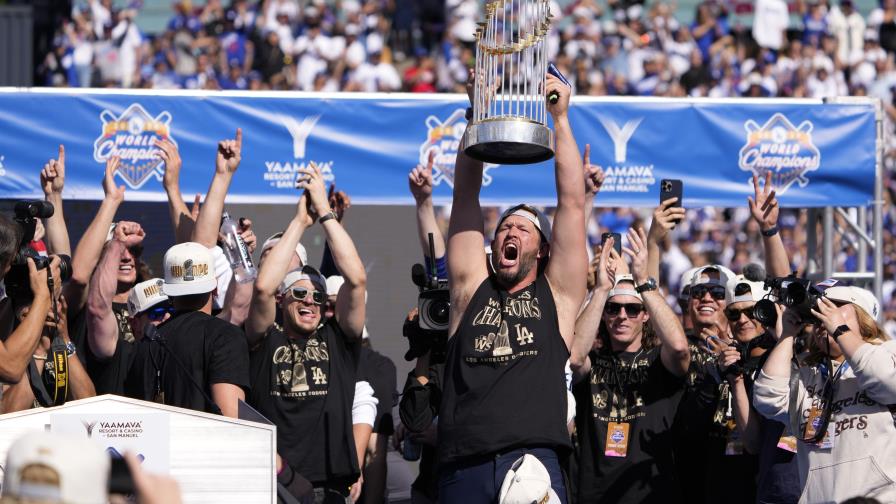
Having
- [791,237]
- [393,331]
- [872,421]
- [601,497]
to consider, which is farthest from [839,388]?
[791,237]

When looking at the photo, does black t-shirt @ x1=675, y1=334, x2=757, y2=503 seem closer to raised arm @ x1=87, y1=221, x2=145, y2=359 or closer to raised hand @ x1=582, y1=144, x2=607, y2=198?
raised hand @ x1=582, y1=144, x2=607, y2=198

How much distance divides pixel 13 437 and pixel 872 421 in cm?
330

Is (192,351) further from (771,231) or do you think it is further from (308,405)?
(771,231)

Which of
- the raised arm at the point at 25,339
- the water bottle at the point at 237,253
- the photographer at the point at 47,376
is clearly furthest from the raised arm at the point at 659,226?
the raised arm at the point at 25,339

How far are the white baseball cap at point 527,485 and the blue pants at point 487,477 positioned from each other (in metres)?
0.08

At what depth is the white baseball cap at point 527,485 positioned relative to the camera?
4.85 m

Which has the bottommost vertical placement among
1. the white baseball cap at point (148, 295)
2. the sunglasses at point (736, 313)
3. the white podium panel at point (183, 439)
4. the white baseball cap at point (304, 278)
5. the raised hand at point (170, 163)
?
the white podium panel at point (183, 439)

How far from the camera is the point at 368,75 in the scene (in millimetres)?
17391

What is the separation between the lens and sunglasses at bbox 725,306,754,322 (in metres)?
6.89

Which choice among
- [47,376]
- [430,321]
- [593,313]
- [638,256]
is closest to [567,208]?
[430,321]

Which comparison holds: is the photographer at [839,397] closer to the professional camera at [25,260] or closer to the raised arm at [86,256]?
the professional camera at [25,260]

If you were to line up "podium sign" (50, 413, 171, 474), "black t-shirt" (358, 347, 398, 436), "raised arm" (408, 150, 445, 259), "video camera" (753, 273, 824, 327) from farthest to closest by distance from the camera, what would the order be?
1. "black t-shirt" (358, 347, 398, 436)
2. "raised arm" (408, 150, 445, 259)
3. "video camera" (753, 273, 824, 327)
4. "podium sign" (50, 413, 171, 474)

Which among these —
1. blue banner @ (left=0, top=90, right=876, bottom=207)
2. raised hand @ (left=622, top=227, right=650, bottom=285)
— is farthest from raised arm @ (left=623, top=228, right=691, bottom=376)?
blue banner @ (left=0, top=90, right=876, bottom=207)

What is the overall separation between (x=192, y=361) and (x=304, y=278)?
83cm
